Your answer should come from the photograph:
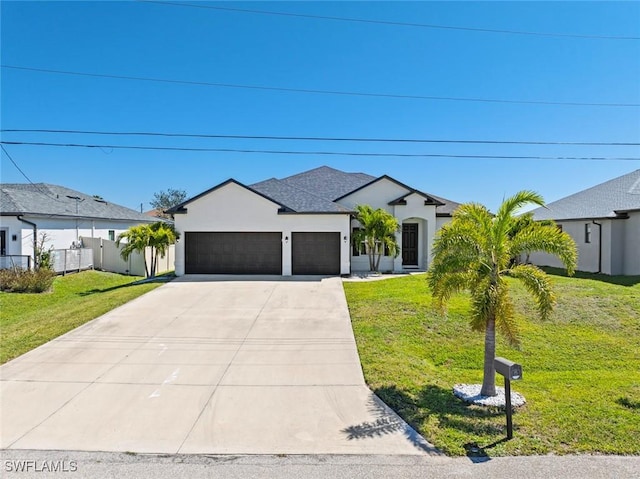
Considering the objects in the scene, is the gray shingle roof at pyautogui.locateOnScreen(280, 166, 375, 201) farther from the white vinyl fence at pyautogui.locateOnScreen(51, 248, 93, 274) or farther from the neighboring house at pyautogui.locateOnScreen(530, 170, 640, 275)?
the white vinyl fence at pyautogui.locateOnScreen(51, 248, 93, 274)

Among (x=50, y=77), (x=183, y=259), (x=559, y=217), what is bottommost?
(x=183, y=259)

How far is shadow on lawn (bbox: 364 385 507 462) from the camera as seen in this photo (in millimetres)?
4754

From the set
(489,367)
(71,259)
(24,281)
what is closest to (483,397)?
(489,367)

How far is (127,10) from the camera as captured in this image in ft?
38.6

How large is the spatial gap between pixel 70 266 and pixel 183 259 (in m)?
7.33

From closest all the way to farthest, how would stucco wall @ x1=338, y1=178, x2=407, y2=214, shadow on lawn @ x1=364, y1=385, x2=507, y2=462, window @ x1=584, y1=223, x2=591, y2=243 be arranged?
1. shadow on lawn @ x1=364, y1=385, x2=507, y2=462
2. window @ x1=584, y1=223, x2=591, y2=243
3. stucco wall @ x1=338, y1=178, x2=407, y2=214

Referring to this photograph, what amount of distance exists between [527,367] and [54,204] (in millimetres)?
24644

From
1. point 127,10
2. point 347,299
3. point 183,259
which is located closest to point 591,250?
point 347,299

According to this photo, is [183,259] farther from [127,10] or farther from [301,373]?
[301,373]

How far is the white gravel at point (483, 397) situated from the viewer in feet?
18.9

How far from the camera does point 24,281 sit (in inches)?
622

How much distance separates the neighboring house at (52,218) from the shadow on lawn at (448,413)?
19.9 metres

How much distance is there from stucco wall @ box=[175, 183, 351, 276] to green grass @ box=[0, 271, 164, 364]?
12.7 ft

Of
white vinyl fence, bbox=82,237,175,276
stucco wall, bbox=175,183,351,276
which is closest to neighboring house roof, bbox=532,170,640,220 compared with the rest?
stucco wall, bbox=175,183,351,276
